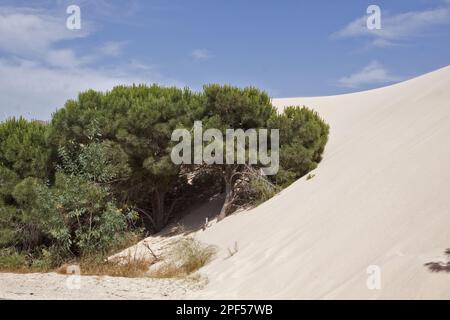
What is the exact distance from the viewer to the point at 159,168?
1435 centimetres

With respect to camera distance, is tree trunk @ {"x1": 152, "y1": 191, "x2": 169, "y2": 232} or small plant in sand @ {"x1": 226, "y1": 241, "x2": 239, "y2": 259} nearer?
small plant in sand @ {"x1": 226, "y1": 241, "x2": 239, "y2": 259}

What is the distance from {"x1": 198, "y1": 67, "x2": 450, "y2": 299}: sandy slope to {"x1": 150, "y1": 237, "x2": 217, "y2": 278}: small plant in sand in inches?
15.9

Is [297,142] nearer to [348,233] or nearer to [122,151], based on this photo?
[122,151]

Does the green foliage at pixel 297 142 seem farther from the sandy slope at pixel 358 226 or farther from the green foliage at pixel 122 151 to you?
the sandy slope at pixel 358 226

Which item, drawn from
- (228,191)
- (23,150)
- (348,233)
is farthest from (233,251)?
(23,150)

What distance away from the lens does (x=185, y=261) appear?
1017 cm

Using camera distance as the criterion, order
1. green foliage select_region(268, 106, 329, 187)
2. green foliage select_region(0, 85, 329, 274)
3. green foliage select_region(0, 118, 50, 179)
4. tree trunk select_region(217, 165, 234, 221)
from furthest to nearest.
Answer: green foliage select_region(0, 118, 50, 179), tree trunk select_region(217, 165, 234, 221), green foliage select_region(268, 106, 329, 187), green foliage select_region(0, 85, 329, 274)

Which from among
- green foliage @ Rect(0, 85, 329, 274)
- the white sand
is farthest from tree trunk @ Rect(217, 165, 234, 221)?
the white sand

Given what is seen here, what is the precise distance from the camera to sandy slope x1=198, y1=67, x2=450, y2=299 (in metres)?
5.89

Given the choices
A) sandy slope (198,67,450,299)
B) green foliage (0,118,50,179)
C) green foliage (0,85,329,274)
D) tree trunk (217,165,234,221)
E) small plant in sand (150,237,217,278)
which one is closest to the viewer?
sandy slope (198,67,450,299)

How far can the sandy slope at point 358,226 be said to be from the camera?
5.89 metres

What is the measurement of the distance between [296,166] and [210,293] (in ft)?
23.4

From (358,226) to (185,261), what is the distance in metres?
3.97

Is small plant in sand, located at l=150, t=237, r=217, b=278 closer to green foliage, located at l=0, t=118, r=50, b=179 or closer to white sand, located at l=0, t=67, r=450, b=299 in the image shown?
white sand, located at l=0, t=67, r=450, b=299
